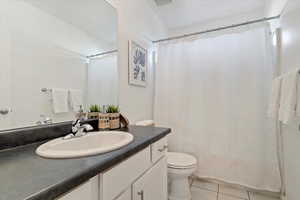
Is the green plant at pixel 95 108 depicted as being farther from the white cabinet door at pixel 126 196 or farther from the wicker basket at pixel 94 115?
the white cabinet door at pixel 126 196

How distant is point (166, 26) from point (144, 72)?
1222 mm

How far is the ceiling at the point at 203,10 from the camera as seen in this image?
2021 mm

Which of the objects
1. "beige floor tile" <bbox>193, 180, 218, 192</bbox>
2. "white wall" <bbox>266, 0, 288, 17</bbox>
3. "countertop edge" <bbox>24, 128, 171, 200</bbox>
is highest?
"white wall" <bbox>266, 0, 288, 17</bbox>

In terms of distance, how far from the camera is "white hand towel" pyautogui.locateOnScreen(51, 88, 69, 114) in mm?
948

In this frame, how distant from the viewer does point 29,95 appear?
2.71 feet

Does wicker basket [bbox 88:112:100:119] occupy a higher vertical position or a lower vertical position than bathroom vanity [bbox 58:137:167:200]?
higher

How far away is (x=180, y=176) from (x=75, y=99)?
1235 mm

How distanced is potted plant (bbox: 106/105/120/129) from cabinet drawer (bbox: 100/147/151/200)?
0.44m

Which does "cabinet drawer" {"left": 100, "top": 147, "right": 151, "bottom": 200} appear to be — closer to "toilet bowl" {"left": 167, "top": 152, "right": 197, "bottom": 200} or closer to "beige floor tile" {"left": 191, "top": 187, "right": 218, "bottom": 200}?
"toilet bowl" {"left": 167, "top": 152, "right": 197, "bottom": 200}

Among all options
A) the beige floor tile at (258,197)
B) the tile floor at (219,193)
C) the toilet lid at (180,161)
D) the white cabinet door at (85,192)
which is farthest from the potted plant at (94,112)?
the beige floor tile at (258,197)

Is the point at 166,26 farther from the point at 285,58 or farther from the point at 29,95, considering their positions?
the point at 29,95

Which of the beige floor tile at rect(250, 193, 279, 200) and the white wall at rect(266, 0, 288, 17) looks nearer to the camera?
the white wall at rect(266, 0, 288, 17)

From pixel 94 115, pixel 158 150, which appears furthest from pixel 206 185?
pixel 94 115

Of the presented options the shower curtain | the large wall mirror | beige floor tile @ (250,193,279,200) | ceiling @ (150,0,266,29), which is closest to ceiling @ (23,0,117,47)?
the large wall mirror
